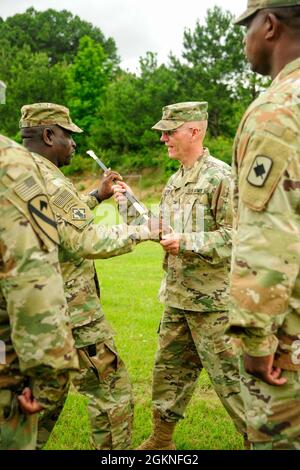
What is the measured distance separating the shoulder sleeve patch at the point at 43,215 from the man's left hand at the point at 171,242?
1.61 metres

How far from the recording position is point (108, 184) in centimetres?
464

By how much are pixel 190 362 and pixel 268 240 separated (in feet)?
8.36

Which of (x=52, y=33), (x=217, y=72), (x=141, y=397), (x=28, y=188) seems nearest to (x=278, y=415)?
(x=28, y=188)

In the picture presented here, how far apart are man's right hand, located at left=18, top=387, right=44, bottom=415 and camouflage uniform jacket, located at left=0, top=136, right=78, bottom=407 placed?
0.38 feet

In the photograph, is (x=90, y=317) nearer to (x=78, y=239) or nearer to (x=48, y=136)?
(x=78, y=239)

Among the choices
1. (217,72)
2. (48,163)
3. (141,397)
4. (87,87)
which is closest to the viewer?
(48,163)

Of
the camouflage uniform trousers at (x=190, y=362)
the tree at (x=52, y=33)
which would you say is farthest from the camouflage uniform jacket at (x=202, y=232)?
the tree at (x=52, y=33)

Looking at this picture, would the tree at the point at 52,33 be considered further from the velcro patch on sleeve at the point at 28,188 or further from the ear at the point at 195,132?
the velcro patch on sleeve at the point at 28,188

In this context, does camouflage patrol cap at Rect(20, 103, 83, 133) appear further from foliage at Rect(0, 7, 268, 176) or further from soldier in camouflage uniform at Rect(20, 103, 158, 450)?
foliage at Rect(0, 7, 268, 176)

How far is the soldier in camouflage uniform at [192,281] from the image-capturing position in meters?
4.04

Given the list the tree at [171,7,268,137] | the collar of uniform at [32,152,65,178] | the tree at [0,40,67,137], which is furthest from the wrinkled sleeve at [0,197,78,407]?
the tree at [0,40,67,137]

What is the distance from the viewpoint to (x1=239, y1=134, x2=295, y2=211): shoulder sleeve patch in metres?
2.15

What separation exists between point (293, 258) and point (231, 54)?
150 ft

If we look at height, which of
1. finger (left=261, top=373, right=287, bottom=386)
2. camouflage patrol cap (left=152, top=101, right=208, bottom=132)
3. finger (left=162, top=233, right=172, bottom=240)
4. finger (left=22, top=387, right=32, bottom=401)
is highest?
camouflage patrol cap (left=152, top=101, right=208, bottom=132)
